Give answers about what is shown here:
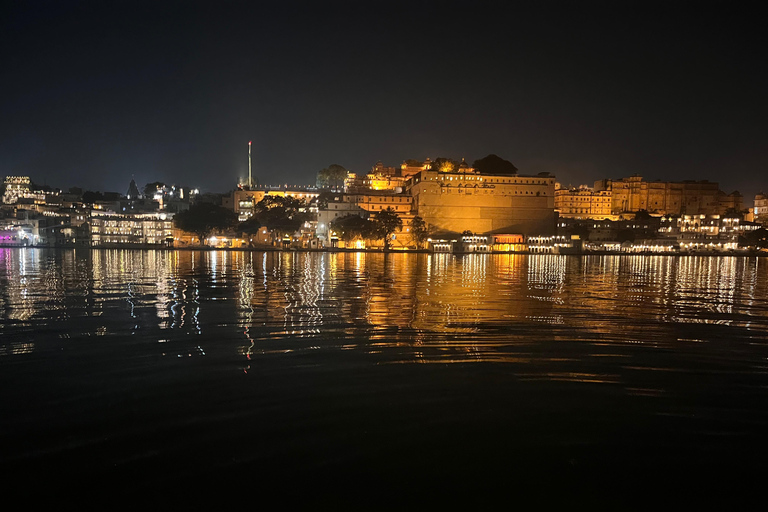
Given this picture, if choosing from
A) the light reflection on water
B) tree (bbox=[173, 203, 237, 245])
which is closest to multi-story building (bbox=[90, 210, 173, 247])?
tree (bbox=[173, 203, 237, 245])

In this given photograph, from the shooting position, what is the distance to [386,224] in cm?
8850

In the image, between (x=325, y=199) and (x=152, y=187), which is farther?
(x=152, y=187)

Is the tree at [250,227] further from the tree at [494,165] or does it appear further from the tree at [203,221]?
the tree at [494,165]

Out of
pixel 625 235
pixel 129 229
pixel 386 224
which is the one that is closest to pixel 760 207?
pixel 625 235

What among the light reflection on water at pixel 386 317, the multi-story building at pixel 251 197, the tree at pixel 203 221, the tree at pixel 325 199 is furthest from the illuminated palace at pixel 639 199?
the light reflection on water at pixel 386 317

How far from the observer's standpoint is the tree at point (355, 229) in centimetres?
8694

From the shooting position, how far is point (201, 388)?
6910 millimetres

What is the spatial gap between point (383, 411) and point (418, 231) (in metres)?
87.2

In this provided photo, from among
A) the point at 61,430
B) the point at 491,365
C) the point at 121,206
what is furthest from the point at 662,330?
the point at 121,206

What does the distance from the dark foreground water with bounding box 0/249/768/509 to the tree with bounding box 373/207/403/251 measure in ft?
247

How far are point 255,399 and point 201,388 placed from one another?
3.20ft

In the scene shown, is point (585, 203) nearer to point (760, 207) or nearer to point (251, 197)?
point (760, 207)

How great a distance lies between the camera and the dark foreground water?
4371 mm

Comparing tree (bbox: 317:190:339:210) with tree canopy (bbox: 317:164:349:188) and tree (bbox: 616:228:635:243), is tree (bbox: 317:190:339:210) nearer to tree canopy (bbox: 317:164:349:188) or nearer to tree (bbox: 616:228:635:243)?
tree canopy (bbox: 317:164:349:188)
